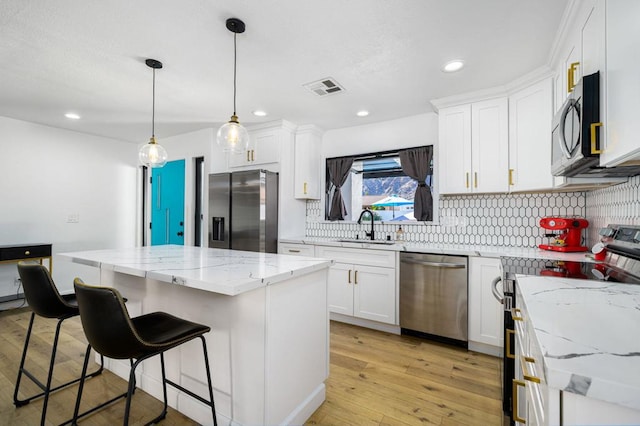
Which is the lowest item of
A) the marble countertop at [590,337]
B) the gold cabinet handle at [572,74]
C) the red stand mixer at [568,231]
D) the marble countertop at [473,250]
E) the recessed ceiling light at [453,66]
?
the marble countertop at [473,250]

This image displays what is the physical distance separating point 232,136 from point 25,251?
11.9ft

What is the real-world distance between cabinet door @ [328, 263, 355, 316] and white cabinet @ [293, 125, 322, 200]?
1.19 metres

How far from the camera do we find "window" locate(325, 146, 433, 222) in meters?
3.71

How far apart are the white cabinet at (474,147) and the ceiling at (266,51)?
230mm

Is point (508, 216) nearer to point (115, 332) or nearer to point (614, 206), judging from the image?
point (614, 206)

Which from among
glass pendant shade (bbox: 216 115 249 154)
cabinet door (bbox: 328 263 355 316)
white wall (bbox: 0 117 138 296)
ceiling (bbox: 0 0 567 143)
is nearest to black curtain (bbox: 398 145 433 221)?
ceiling (bbox: 0 0 567 143)

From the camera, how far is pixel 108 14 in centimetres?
186

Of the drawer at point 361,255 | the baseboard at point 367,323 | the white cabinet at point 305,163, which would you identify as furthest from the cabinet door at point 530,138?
the white cabinet at point 305,163

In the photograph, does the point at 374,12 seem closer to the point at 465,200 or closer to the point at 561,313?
the point at 561,313

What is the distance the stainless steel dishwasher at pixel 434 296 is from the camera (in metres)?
2.72

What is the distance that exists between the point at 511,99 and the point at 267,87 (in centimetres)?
231

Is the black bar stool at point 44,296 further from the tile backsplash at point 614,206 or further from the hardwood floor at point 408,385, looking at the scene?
the tile backsplash at point 614,206

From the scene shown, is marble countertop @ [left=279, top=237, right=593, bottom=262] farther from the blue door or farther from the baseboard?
the blue door

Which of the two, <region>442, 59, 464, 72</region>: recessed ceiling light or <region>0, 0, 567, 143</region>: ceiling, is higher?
<region>0, 0, 567, 143</region>: ceiling
